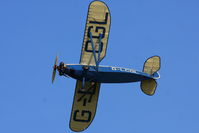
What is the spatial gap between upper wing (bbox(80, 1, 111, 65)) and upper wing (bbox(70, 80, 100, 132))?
98.6 inches

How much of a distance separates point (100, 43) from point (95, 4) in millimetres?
2789

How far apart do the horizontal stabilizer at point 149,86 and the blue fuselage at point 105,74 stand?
1.23 metres

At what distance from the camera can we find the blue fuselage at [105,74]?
115 feet

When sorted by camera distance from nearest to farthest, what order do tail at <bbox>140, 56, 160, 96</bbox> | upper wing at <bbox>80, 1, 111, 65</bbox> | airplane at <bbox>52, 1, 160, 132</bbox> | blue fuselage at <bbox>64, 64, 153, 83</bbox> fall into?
blue fuselage at <bbox>64, 64, 153, 83</bbox>, airplane at <bbox>52, 1, 160, 132</bbox>, upper wing at <bbox>80, 1, 111, 65</bbox>, tail at <bbox>140, 56, 160, 96</bbox>

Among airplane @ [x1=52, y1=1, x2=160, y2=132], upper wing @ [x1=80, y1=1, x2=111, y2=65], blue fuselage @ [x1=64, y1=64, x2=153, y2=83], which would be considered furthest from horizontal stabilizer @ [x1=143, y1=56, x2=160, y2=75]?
upper wing @ [x1=80, y1=1, x2=111, y2=65]

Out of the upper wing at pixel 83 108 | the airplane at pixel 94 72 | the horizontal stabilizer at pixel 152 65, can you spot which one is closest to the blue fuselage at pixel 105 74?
the airplane at pixel 94 72

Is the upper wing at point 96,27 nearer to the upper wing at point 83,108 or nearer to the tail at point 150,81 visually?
the upper wing at point 83,108

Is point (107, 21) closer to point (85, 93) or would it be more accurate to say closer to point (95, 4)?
point (95, 4)

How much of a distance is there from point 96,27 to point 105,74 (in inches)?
131

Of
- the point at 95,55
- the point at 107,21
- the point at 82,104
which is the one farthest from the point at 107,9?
the point at 82,104

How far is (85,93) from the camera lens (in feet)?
125

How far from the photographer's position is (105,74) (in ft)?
117

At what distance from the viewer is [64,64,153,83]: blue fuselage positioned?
35.1m

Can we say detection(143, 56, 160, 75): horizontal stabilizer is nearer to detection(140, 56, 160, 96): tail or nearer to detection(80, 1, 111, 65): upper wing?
detection(140, 56, 160, 96): tail
